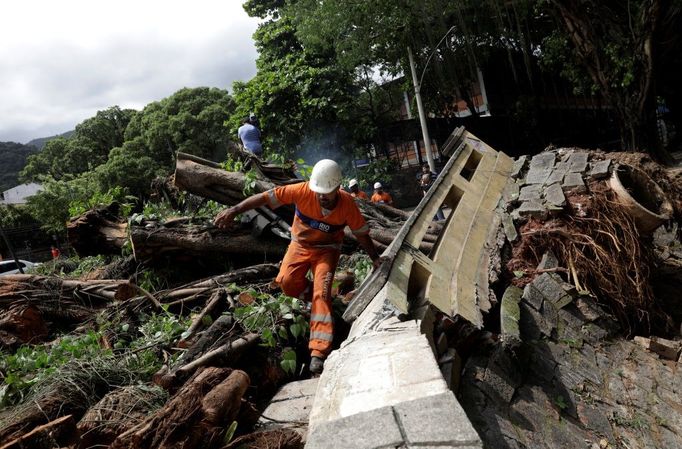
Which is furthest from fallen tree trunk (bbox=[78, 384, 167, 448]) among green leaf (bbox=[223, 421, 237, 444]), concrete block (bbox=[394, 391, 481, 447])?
concrete block (bbox=[394, 391, 481, 447])

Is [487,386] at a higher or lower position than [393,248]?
lower

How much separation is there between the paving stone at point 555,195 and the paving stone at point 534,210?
125 mm

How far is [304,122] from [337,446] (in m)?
16.2

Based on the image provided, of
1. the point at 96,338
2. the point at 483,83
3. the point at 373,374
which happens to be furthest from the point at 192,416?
the point at 483,83

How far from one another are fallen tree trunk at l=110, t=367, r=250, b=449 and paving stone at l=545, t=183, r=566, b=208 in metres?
3.53

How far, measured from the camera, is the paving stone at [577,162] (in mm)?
4965

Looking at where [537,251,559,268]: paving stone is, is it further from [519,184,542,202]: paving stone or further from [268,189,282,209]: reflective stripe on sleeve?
[268,189,282,209]: reflective stripe on sleeve

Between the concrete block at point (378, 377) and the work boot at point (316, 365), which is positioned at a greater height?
the concrete block at point (378, 377)

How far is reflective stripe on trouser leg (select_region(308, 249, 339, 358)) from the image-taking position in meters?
3.19

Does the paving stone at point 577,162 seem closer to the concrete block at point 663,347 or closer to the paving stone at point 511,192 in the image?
the paving stone at point 511,192

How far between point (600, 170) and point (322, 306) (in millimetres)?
3574

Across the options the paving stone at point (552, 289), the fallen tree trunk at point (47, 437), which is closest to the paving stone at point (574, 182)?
the paving stone at point (552, 289)

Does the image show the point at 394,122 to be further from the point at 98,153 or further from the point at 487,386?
the point at 98,153

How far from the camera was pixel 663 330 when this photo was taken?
447 centimetres
